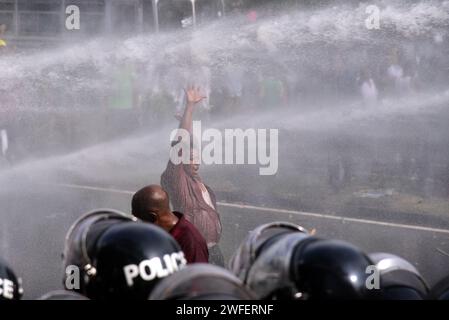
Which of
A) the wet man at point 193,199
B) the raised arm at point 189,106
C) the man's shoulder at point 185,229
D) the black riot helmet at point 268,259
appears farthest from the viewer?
the raised arm at point 189,106

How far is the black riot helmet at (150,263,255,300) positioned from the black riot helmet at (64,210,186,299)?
0.95 feet

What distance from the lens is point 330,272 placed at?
289 centimetres

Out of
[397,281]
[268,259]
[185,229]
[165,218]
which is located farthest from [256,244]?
[165,218]

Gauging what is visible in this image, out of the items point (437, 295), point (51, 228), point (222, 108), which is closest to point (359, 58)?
point (222, 108)

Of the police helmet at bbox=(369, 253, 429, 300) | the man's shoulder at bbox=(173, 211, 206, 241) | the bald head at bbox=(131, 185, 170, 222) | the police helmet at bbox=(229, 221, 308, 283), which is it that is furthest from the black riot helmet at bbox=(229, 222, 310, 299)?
the bald head at bbox=(131, 185, 170, 222)

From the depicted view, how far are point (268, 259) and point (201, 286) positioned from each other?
429 millimetres

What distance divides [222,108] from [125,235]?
14.4 m

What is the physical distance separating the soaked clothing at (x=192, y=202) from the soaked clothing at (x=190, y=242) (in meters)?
1.10

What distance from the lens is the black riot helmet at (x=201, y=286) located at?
2707 mm

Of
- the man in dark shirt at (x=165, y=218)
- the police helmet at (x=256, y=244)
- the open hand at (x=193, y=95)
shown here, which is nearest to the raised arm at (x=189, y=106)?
the open hand at (x=193, y=95)

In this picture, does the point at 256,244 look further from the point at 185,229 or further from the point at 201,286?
the point at 185,229

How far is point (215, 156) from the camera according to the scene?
47.6 feet

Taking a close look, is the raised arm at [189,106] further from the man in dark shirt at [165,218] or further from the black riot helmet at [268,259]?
the black riot helmet at [268,259]

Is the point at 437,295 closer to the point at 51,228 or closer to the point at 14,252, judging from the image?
the point at 14,252
